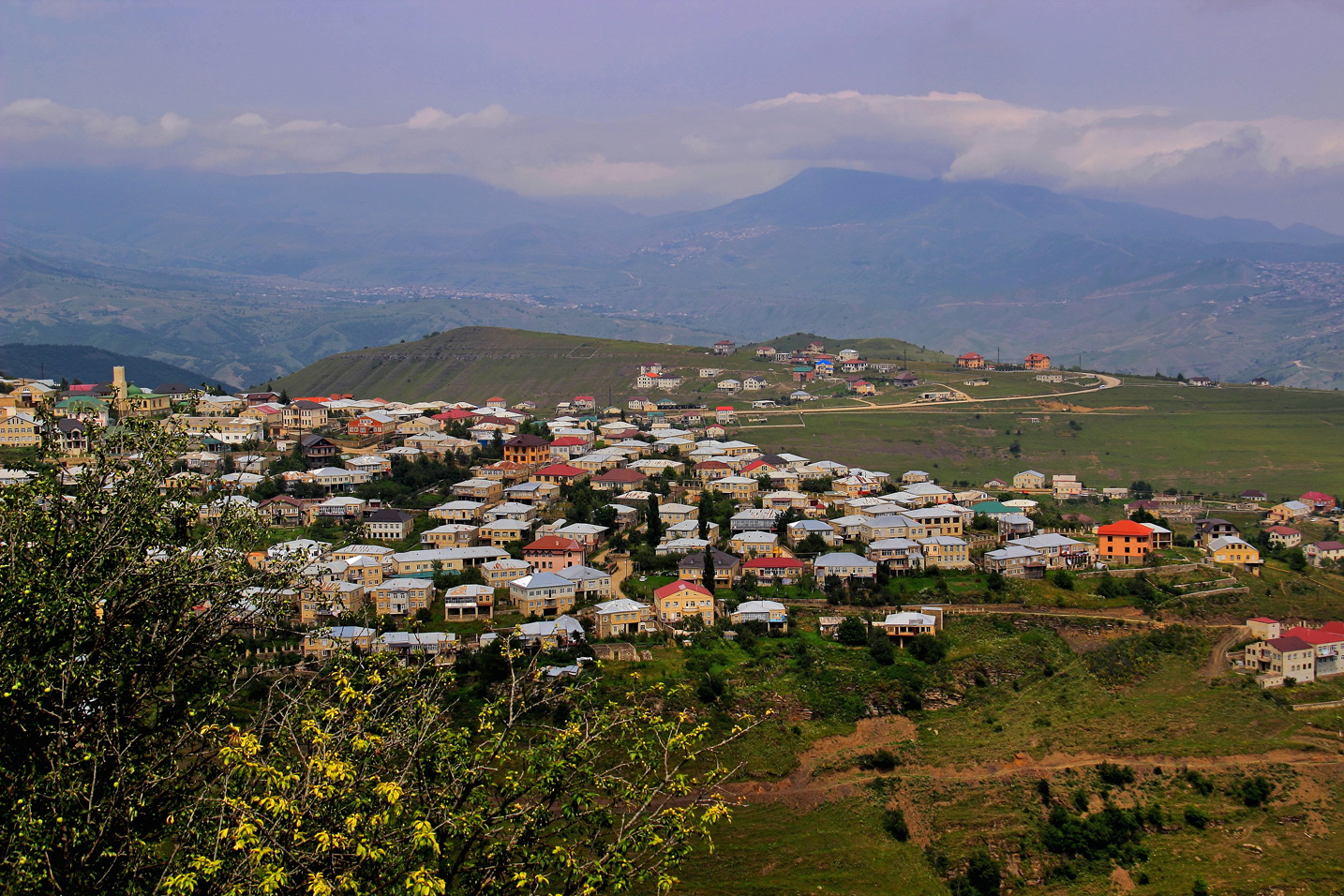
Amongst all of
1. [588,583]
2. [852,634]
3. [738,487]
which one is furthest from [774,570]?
[738,487]

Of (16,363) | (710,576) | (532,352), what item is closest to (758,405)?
(532,352)

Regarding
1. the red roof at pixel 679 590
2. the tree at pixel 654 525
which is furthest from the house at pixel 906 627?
the tree at pixel 654 525

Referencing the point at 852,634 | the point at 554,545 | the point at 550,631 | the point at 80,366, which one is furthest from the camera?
the point at 80,366

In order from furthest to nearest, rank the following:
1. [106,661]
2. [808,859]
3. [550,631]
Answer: [550,631] < [808,859] < [106,661]

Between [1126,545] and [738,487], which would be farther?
[738,487]

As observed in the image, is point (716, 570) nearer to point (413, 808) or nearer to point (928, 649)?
point (928, 649)

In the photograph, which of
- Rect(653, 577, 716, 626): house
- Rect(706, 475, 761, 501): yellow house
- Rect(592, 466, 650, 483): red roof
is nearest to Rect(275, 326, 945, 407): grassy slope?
Rect(592, 466, 650, 483): red roof

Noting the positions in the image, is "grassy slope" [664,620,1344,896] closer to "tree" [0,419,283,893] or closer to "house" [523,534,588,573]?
"house" [523,534,588,573]

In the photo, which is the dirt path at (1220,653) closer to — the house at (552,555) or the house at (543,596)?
the house at (543,596)
